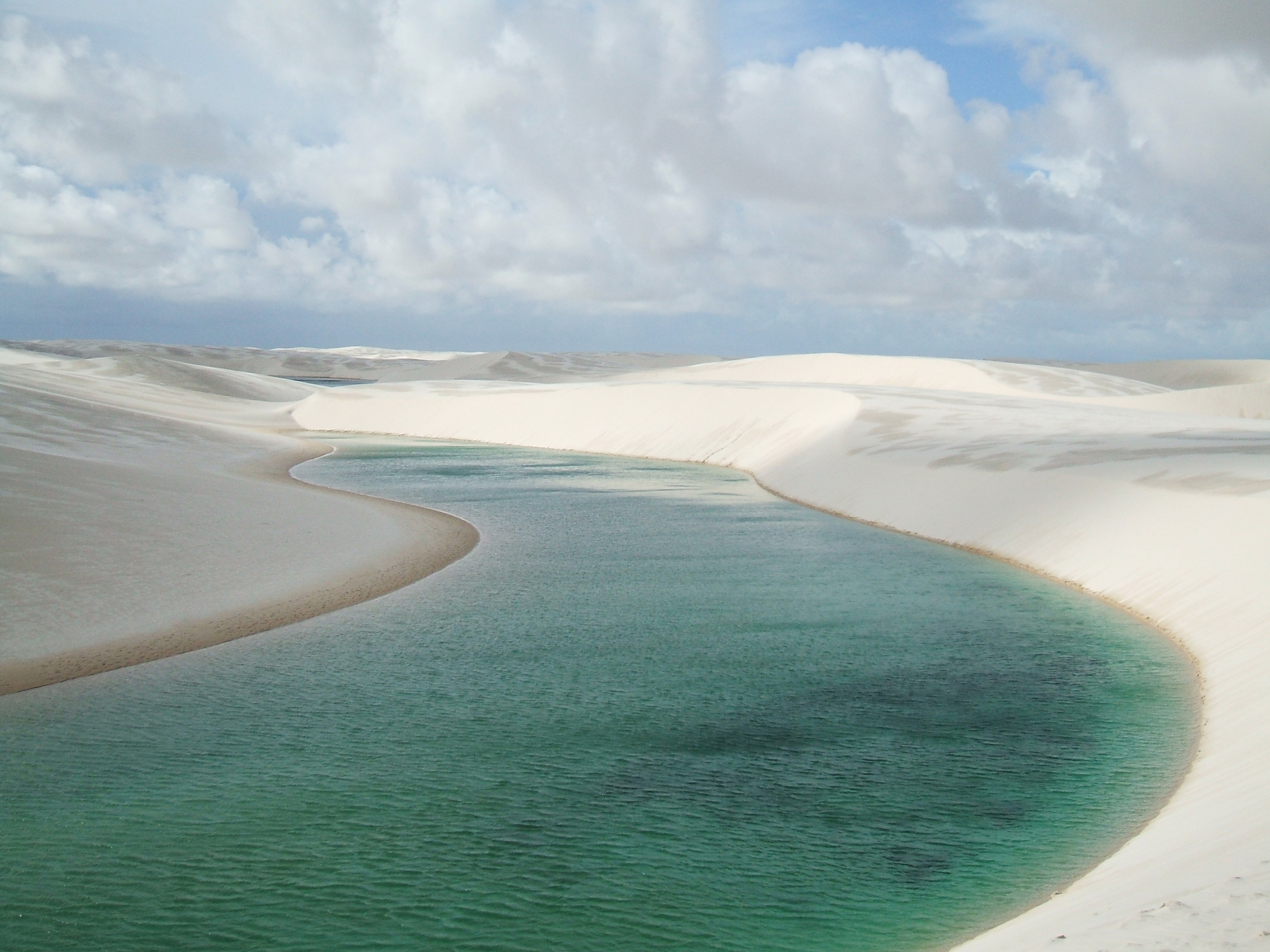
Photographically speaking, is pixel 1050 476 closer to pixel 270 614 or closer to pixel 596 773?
pixel 270 614

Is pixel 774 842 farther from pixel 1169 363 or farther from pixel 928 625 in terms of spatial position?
pixel 1169 363

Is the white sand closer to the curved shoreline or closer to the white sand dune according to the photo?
the white sand dune

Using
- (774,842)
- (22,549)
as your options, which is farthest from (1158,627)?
(22,549)

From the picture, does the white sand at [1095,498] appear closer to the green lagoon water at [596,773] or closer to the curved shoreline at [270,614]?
the green lagoon water at [596,773]

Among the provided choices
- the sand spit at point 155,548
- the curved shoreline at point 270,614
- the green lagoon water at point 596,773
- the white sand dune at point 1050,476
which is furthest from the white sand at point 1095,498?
the sand spit at point 155,548

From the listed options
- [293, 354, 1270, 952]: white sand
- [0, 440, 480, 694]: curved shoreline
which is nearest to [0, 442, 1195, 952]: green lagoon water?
[0, 440, 480, 694]: curved shoreline
